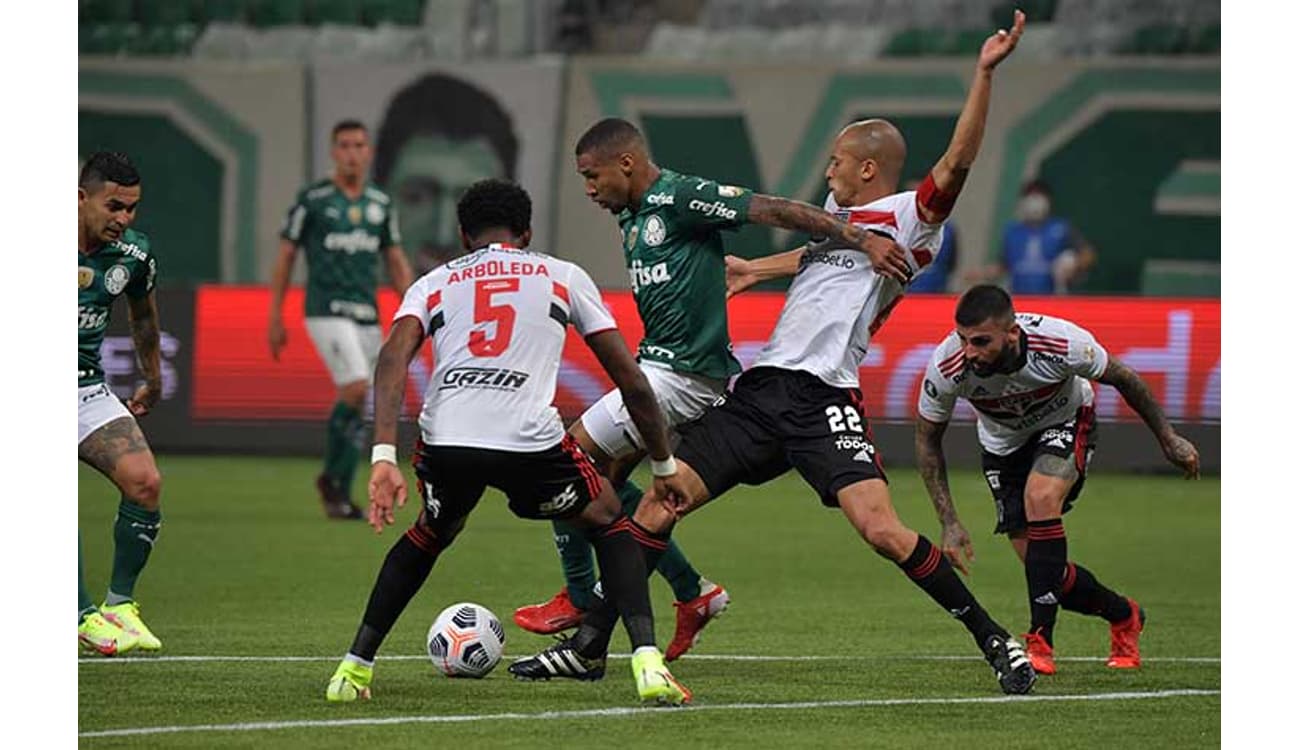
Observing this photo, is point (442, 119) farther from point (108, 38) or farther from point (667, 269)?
point (667, 269)

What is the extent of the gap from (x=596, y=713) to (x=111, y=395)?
2.71m

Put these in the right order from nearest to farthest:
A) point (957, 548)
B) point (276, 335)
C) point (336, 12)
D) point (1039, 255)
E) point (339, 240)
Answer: point (957, 548) < point (339, 240) < point (276, 335) < point (1039, 255) < point (336, 12)

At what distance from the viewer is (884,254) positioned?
7.79 meters

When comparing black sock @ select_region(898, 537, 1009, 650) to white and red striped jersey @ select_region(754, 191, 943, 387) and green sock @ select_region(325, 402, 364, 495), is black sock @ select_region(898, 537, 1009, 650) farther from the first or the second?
green sock @ select_region(325, 402, 364, 495)

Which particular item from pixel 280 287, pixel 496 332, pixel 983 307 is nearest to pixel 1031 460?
pixel 983 307

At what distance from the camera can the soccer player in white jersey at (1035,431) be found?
8.31 meters

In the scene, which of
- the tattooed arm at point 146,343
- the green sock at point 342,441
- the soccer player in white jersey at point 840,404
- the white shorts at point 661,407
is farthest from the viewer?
the green sock at point 342,441

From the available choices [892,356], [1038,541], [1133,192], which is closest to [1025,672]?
[1038,541]

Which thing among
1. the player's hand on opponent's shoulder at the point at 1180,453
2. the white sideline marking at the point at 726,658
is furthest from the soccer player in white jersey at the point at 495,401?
the player's hand on opponent's shoulder at the point at 1180,453

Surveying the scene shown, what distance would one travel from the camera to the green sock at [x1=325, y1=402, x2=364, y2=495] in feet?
46.9

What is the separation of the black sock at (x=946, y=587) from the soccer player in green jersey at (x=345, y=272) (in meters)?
6.98

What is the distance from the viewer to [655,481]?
7.61 metres

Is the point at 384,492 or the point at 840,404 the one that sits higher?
the point at 840,404

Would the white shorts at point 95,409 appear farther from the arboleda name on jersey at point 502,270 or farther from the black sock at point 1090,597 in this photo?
the black sock at point 1090,597
